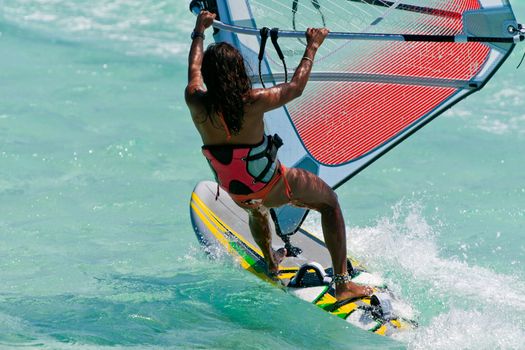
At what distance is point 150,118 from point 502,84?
4.26 m

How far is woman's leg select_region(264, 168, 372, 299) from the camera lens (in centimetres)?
537

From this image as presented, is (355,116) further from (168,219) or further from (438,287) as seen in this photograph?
(168,219)

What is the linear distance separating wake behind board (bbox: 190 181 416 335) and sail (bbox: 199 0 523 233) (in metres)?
0.33

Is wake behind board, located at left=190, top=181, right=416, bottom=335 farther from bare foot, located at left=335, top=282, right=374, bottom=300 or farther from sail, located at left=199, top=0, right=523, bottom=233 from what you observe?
sail, located at left=199, top=0, right=523, bottom=233

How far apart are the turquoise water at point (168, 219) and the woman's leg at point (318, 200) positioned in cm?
50

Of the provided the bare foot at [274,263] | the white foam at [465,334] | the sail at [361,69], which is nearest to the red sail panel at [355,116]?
the sail at [361,69]

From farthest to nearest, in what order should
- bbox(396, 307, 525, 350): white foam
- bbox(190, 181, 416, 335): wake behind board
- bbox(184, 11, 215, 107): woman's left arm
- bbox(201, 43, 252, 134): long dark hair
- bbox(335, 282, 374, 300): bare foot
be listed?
bbox(335, 282, 374, 300): bare foot, bbox(190, 181, 416, 335): wake behind board, bbox(396, 307, 525, 350): white foam, bbox(184, 11, 215, 107): woman's left arm, bbox(201, 43, 252, 134): long dark hair

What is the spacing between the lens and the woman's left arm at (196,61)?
199 inches

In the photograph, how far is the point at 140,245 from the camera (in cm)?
718

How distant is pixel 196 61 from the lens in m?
5.18

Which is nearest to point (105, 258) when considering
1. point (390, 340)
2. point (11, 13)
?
point (390, 340)

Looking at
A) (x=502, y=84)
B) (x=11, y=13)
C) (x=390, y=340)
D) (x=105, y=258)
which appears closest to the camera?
(x=390, y=340)

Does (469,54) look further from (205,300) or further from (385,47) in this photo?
(205,300)

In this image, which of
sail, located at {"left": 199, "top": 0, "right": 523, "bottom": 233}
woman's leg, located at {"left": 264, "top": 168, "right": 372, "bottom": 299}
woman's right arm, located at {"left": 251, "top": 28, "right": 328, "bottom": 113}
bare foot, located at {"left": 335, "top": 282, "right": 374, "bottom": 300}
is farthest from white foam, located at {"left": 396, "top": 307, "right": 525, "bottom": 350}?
woman's right arm, located at {"left": 251, "top": 28, "right": 328, "bottom": 113}
